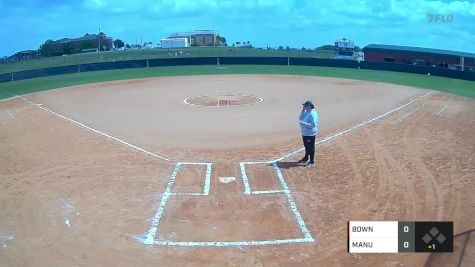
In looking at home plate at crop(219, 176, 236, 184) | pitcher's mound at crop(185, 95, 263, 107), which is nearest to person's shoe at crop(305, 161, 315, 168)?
home plate at crop(219, 176, 236, 184)

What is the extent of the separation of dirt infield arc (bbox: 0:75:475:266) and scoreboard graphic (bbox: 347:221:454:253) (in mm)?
218

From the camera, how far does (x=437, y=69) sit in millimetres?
34750

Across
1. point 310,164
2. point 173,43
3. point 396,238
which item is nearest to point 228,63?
point 173,43

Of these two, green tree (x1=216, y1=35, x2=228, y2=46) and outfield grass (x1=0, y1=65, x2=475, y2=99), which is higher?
green tree (x1=216, y1=35, x2=228, y2=46)

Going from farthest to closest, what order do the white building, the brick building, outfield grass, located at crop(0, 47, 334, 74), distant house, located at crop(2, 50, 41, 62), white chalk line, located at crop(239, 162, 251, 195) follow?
1. the white building
2. distant house, located at crop(2, 50, 41, 62)
3. outfield grass, located at crop(0, 47, 334, 74)
4. the brick building
5. white chalk line, located at crop(239, 162, 251, 195)

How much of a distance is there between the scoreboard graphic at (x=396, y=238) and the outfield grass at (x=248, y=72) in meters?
20.2

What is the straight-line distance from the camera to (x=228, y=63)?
44.0 m

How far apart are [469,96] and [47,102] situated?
24.7m

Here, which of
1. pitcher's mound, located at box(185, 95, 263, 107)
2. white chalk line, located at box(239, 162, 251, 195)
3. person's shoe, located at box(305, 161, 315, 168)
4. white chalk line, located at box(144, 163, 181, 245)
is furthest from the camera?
pitcher's mound, located at box(185, 95, 263, 107)

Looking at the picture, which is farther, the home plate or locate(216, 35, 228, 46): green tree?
locate(216, 35, 228, 46): green tree

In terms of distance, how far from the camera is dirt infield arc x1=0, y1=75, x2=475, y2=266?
817 cm

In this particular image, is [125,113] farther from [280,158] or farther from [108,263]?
[108,263]

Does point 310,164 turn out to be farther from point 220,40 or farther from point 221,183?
point 220,40

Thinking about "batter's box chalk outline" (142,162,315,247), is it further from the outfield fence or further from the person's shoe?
the outfield fence
